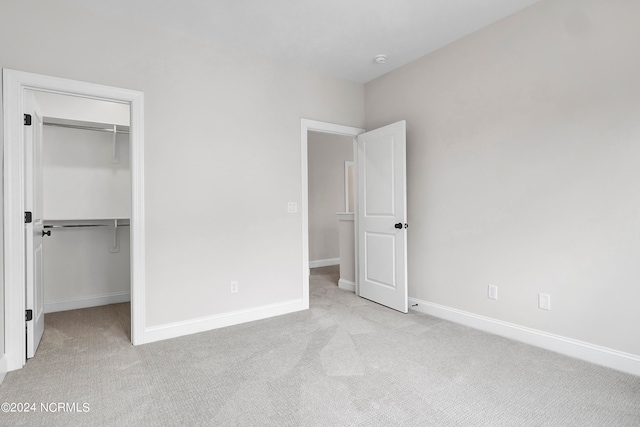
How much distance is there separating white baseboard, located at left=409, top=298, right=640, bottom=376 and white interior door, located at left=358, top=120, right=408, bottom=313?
0.47 metres

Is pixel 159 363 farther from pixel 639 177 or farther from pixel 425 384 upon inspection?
pixel 639 177

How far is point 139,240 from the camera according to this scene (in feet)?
8.77

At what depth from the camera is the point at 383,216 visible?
3.63 metres

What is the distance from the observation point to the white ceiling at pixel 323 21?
2500 millimetres

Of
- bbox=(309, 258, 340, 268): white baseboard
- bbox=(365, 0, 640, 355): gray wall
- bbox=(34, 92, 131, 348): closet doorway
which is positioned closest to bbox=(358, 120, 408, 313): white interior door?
bbox=(365, 0, 640, 355): gray wall

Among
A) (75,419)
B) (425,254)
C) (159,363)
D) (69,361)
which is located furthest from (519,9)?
(69,361)

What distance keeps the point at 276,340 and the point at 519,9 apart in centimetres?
333

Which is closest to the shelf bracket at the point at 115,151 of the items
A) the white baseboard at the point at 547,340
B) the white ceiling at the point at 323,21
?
the white ceiling at the point at 323,21

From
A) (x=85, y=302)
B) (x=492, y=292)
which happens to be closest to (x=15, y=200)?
(x=85, y=302)

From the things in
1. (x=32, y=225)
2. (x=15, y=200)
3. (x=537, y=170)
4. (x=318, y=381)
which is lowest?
(x=318, y=381)

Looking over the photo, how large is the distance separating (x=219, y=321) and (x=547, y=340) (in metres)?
2.75

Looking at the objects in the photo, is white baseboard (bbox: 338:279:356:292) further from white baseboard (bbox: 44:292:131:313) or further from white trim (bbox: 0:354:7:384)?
white trim (bbox: 0:354:7:384)

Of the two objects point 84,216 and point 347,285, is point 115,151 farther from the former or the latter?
point 347,285

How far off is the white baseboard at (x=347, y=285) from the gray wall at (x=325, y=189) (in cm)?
175
